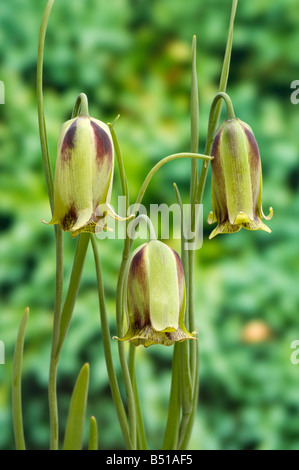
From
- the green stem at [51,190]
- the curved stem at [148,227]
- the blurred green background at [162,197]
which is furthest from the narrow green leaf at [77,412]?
the blurred green background at [162,197]

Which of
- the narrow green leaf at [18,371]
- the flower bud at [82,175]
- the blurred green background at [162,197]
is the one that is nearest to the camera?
the flower bud at [82,175]

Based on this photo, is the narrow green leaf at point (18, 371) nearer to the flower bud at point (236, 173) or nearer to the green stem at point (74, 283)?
the green stem at point (74, 283)

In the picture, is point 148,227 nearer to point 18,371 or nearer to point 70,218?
point 70,218

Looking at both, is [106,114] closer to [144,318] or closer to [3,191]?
[3,191]

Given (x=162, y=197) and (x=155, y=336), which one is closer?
(x=155, y=336)

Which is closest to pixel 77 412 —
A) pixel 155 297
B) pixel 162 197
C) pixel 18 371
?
pixel 18 371

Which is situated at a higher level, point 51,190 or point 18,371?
point 51,190

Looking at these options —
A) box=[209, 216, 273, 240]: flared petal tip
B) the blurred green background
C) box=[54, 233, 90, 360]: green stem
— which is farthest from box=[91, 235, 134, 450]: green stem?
the blurred green background
